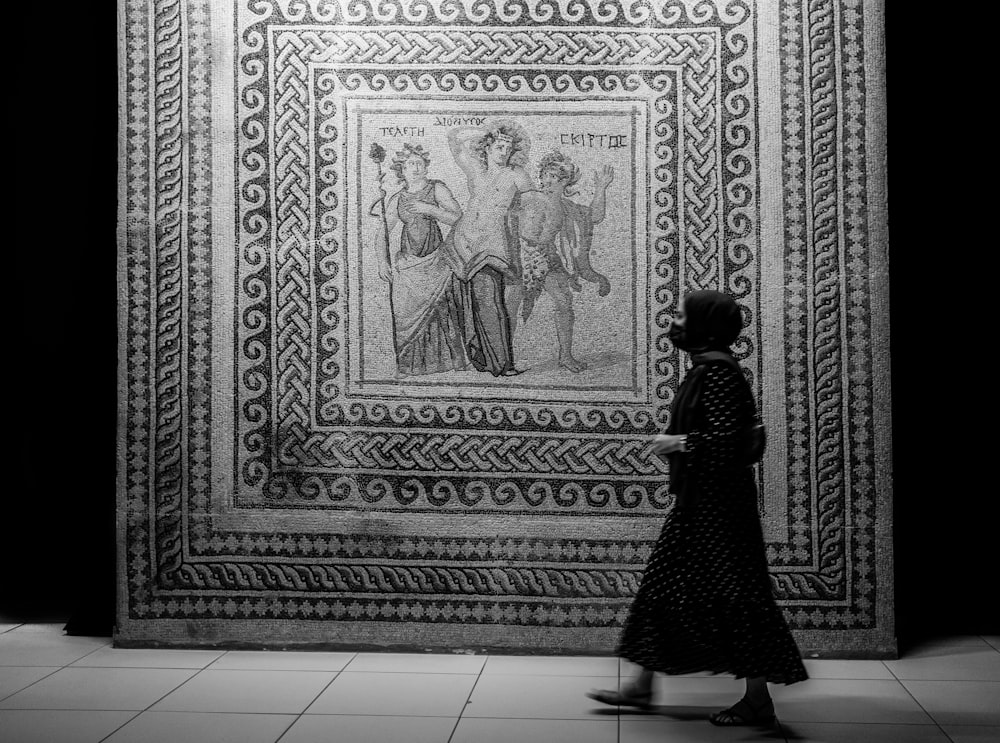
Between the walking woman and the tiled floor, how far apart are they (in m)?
0.17

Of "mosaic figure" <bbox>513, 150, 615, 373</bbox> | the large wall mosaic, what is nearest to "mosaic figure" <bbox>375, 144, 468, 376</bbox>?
the large wall mosaic

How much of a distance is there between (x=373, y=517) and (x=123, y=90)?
5.84 ft

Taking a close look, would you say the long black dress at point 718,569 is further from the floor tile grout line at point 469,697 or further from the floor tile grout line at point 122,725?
the floor tile grout line at point 122,725

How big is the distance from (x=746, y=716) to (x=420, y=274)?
5.96 feet

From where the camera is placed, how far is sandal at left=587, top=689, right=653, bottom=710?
285cm

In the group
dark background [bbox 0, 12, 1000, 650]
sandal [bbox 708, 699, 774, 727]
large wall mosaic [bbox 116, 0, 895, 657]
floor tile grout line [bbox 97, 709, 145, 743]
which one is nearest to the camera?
floor tile grout line [bbox 97, 709, 145, 743]

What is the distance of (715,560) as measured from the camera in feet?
8.96

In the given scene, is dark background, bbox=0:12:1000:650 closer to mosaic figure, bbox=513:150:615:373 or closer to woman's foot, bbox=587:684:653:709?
mosaic figure, bbox=513:150:615:373

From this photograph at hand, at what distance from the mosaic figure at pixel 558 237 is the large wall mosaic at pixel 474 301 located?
0.01 metres

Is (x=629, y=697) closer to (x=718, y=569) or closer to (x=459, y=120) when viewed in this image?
(x=718, y=569)
